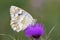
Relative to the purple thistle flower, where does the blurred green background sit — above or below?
below

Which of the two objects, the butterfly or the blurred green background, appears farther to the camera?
the blurred green background

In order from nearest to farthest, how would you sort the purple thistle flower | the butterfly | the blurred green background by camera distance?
the purple thistle flower, the butterfly, the blurred green background

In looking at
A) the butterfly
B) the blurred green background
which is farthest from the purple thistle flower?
the blurred green background

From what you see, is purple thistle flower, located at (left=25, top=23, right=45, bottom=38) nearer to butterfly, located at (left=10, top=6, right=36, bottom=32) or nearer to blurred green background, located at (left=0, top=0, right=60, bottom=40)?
butterfly, located at (left=10, top=6, right=36, bottom=32)

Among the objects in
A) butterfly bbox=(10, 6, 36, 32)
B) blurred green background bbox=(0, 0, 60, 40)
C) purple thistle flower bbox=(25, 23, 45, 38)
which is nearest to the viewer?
purple thistle flower bbox=(25, 23, 45, 38)

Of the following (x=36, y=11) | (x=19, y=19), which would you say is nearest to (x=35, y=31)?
(x=19, y=19)

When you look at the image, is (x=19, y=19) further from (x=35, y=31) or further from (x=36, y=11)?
(x=36, y=11)

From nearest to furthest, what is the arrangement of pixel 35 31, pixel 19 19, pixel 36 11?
pixel 35 31, pixel 19 19, pixel 36 11
